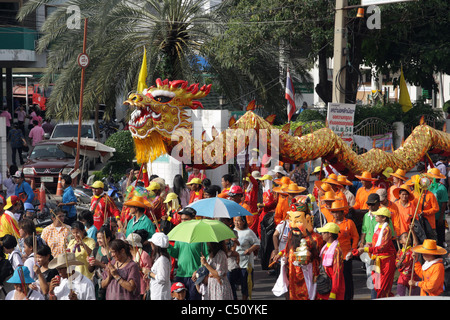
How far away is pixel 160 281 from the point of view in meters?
8.43

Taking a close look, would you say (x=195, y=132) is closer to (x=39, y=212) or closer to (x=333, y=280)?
(x=39, y=212)

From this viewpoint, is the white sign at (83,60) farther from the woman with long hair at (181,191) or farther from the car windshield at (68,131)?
the woman with long hair at (181,191)

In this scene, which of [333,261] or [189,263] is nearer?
[333,261]

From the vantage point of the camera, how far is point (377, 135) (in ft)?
72.8

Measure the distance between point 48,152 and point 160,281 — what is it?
1395cm

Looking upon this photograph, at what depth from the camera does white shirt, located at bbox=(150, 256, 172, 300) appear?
8.42 meters

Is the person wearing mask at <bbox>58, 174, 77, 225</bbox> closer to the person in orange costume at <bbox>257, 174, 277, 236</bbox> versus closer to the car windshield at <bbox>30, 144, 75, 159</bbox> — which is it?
the person in orange costume at <bbox>257, 174, 277, 236</bbox>

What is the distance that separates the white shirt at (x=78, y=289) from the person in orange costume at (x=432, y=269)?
3453 millimetres

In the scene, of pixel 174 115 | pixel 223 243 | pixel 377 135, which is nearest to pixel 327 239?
pixel 223 243

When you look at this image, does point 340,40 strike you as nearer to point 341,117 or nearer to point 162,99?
point 341,117

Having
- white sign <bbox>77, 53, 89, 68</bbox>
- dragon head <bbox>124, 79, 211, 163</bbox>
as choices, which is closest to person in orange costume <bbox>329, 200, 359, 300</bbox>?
dragon head <bbox>124, 79, 211, 163</bbox>

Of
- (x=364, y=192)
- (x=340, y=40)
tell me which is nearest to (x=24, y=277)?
(x=364, y=192)

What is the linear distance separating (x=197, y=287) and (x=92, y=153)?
12.2 meters

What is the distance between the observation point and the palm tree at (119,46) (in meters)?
20.2
